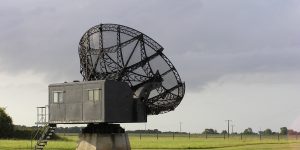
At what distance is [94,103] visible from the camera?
110ft

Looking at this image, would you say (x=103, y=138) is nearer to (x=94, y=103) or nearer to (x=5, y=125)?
(x=94, y=103)

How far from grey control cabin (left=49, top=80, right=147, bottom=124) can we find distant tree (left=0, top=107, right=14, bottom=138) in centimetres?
5361

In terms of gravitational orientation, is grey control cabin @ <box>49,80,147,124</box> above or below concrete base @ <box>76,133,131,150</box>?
above

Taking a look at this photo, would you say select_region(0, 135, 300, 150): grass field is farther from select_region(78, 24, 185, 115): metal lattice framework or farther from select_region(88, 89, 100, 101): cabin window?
select_region(88, 89, 100, 101): cabin window

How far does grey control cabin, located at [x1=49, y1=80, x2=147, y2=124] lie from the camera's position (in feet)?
109

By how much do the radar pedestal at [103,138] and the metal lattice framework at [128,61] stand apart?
2838mm

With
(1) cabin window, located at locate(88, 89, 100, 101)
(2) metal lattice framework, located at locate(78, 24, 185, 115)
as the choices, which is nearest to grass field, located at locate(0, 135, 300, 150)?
(2) metal lattice framework, located at locate(78, 24, 185, 115)

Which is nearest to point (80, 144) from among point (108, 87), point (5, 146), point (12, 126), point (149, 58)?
point (108, 87)

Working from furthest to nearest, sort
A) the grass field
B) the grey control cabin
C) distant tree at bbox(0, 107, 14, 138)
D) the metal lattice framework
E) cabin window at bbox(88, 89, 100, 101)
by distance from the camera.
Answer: distant tree at bbox(0, 107, 14, 138) → the grass field → the metal lattice framework → cabin window at bbox(88, 89, 100, 101) → the grey control cabin

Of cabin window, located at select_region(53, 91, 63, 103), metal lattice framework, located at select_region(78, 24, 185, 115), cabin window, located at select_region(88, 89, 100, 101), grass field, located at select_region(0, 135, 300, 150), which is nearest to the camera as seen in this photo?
cabin window, located at select_region(88, 89, 100, 101)

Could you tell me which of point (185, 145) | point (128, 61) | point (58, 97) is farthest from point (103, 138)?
point (185, 145)

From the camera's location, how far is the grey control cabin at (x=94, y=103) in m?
33.2

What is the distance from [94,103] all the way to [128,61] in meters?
3.80

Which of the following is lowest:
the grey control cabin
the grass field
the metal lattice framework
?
the grass field
